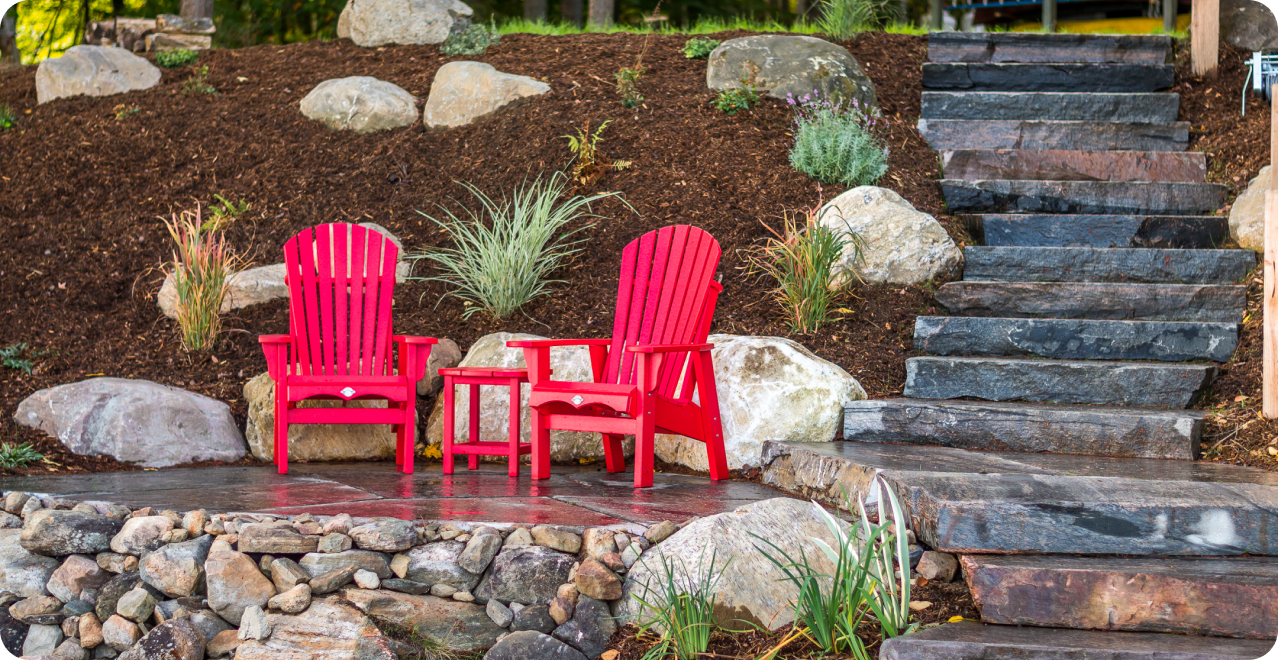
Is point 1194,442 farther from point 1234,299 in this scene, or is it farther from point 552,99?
point 552,99

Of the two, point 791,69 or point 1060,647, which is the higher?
point 791,69

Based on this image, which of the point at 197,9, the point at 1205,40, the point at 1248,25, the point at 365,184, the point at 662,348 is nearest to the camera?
the point at 662,348

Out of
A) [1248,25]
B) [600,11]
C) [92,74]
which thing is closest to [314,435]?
[92,74]

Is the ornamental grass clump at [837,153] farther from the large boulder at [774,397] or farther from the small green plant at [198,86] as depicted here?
the small green plant at [198,86]

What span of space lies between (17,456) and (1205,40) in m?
6.94

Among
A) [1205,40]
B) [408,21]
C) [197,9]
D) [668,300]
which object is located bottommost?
[668,300]

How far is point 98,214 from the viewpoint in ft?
19.3

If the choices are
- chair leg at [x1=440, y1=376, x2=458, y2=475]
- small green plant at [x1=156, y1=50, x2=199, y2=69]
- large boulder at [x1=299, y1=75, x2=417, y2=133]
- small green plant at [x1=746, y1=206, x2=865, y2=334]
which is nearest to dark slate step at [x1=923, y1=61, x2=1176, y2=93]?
small green plant at [x1=746, y1=206, x2=865, y2=334]

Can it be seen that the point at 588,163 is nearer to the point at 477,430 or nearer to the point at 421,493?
the point at 477,430

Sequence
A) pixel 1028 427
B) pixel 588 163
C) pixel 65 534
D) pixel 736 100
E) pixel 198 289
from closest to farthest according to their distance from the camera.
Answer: pixel 65 534 < pixel 1028 427 < pixel 198 289 < pixel 588 163 < pixel 736 100

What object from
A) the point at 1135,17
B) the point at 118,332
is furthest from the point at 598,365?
the point at 1135,17

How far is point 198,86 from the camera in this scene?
6898 mm

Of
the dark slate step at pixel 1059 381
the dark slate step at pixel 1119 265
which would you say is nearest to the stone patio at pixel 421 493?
the dark slate step at pixel 1059 381

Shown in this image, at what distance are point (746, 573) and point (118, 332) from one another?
3854mm
